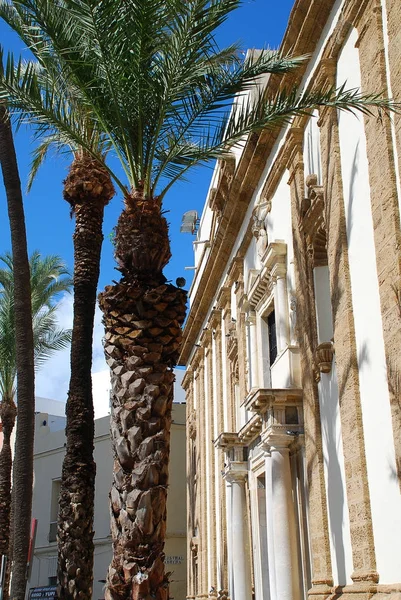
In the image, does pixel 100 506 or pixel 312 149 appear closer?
pixel 312 149

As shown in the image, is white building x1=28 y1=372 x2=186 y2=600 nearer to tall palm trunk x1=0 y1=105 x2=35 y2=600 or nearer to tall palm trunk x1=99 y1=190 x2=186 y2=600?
tall palm trunk x1=0 y1=105 x2=35 y2=600

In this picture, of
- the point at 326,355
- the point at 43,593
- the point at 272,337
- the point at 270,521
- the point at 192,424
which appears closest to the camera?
the point at 326,355

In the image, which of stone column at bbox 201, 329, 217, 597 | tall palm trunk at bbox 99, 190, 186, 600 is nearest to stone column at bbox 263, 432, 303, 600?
tall palm trunk at bbox 99, 190, 186, 600

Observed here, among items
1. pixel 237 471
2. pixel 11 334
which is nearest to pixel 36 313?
pixel 11 334

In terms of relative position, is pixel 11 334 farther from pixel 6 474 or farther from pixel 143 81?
pixel 143 81

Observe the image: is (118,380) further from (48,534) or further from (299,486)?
(48,534)

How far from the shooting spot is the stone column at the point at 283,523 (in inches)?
493

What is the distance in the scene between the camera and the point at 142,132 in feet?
30.4

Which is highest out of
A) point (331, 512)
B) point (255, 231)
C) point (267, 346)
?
point (255, 231)

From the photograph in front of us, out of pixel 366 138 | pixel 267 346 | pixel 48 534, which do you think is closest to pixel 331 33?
pixel 366 138

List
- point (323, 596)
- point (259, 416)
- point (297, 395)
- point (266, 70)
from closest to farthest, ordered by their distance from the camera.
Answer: point (266, 70) → point (323, 596) → point (297, 395) → point (259, 416)

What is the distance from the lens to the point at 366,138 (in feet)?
33.5

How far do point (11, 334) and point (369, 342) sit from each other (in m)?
16.9

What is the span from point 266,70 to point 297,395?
592 cm
